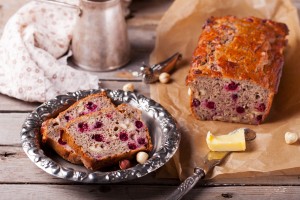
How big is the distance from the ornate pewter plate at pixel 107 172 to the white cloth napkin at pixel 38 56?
1.22 feet

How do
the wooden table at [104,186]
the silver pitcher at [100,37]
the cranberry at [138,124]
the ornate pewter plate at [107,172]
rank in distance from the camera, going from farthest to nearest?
the silver pitcher at [100,37], the cranberry at [138,124], the wooden table at [104,186], the ornate pewter plate at [107,172]

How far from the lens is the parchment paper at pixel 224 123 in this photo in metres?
3.15

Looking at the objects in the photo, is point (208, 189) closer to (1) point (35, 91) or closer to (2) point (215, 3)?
(1) point (35, 91)

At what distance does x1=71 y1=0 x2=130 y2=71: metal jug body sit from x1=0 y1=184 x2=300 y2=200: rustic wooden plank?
121cm

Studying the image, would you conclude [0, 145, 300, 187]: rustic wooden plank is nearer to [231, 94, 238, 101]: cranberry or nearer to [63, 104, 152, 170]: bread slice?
[63, 104, 152, 170]: bread slice

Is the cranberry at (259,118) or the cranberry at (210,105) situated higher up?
the cranberry at (210,105)

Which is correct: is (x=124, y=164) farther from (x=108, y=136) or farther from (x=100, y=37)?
(x=100, y=37)

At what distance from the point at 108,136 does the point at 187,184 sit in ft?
1.65

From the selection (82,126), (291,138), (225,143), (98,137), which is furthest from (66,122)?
(291,138)

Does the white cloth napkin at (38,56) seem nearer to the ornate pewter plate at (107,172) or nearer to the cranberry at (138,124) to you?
the ornate pewter plate at (107,172)

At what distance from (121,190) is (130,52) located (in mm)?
1472

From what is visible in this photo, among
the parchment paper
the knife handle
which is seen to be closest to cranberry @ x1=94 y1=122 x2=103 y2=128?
the parchment paper

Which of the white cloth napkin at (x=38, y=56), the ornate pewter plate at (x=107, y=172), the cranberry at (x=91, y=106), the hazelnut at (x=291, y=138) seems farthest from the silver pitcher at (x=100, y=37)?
the hazelnut at (x=291, y=138)

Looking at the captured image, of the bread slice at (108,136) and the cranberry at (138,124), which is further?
the cranberry at (138,124)
